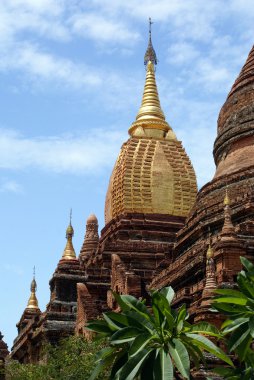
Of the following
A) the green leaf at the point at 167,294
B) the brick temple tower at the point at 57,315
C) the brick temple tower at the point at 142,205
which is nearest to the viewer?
the green leaf at the point at 167,294

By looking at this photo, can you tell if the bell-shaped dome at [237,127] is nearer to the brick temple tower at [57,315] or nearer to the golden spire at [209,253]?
the golden spire at [209,253]

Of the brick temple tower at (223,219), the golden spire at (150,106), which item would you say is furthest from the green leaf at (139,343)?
the golden spire at (150,106)

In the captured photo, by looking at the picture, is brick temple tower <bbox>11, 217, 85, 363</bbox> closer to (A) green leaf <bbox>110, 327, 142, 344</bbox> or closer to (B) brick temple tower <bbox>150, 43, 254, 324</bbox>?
(B) brick temple tower <bbox>150, 43, 254, 324</bbox>

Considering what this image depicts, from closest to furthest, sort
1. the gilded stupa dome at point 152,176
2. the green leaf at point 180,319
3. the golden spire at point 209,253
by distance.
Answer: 1. the green leaf at point 180,319
2. the golden spire at point 209,253
3. the gilded stupa dome at point 152,176

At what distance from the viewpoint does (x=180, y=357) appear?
15.8 m

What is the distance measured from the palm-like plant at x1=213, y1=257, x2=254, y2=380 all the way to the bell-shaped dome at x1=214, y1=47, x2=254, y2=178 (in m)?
17.1

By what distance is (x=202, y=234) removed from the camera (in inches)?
1270

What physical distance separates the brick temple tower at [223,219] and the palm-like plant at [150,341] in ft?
27.0

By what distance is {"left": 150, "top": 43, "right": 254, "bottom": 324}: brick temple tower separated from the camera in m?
27.0

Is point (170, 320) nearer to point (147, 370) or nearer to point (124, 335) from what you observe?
point (124, 335)

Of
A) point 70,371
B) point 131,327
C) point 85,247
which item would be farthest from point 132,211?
point 131,327

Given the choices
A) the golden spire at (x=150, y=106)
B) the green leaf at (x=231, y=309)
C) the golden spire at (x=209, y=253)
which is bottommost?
the green leaf at (x=231, y=309)

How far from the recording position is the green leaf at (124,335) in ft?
53.6

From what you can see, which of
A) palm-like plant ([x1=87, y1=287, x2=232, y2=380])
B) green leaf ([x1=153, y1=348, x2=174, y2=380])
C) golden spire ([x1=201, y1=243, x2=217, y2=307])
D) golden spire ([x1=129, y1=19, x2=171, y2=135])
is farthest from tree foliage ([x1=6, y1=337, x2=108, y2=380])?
golden spire ([x1=129, y1=19, x2=171, y2=135])
